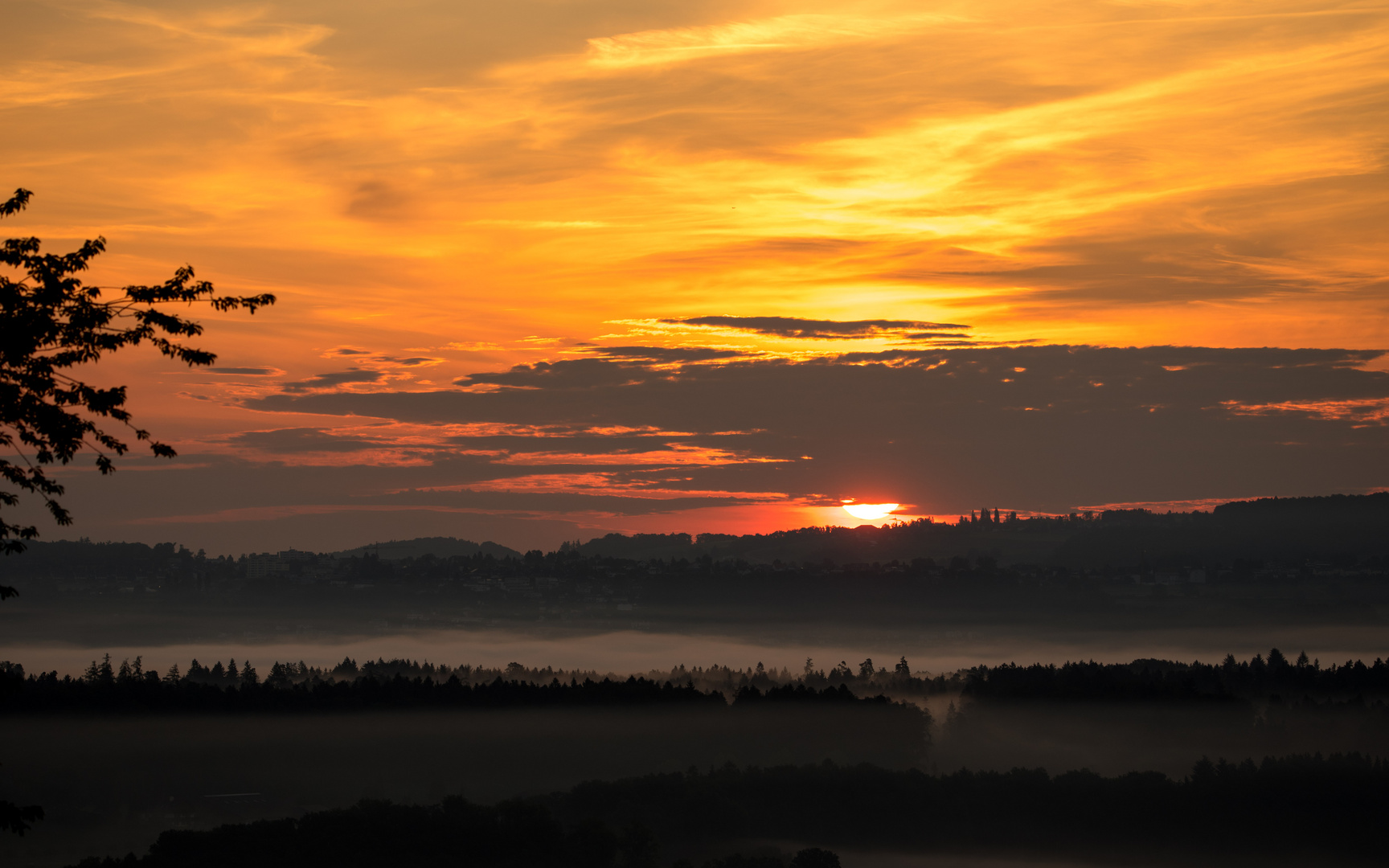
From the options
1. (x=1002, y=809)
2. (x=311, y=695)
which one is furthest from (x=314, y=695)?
(x=1002, y=809)

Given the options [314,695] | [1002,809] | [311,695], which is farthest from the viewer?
[311,695]

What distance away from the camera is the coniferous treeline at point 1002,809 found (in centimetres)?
15512

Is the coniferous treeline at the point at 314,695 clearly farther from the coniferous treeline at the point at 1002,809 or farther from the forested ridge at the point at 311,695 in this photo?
the coniferous treeline at the point at 1002,809

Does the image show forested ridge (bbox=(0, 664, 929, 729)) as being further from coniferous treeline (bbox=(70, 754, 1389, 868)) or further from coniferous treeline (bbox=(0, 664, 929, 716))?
coniferous treeline (bbox=(70, 754, 1389, 868))

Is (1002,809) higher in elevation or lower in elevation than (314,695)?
lower

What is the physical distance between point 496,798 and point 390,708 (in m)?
21.0

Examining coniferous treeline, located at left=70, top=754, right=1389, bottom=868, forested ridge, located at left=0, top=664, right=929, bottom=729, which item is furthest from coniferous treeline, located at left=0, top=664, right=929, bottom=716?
coniferous treeline, located at left=70, top=754, right=1389, bottom=868

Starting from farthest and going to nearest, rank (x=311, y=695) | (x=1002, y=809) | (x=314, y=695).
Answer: (x=311, y=695) < (x=314, y=695) < (x=1002, y=809)

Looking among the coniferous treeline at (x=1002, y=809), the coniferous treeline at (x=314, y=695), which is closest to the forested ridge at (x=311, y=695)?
the coniferous treeline at (x=314, y=695)

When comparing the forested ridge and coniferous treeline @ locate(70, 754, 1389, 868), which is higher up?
the forested ridge

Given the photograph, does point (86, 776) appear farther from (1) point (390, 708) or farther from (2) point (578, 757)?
(2) point (578, 757)

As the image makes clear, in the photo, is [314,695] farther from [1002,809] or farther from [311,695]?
[1002,809]

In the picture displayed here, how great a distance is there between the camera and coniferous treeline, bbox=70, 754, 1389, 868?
155 metres

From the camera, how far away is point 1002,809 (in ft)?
561
